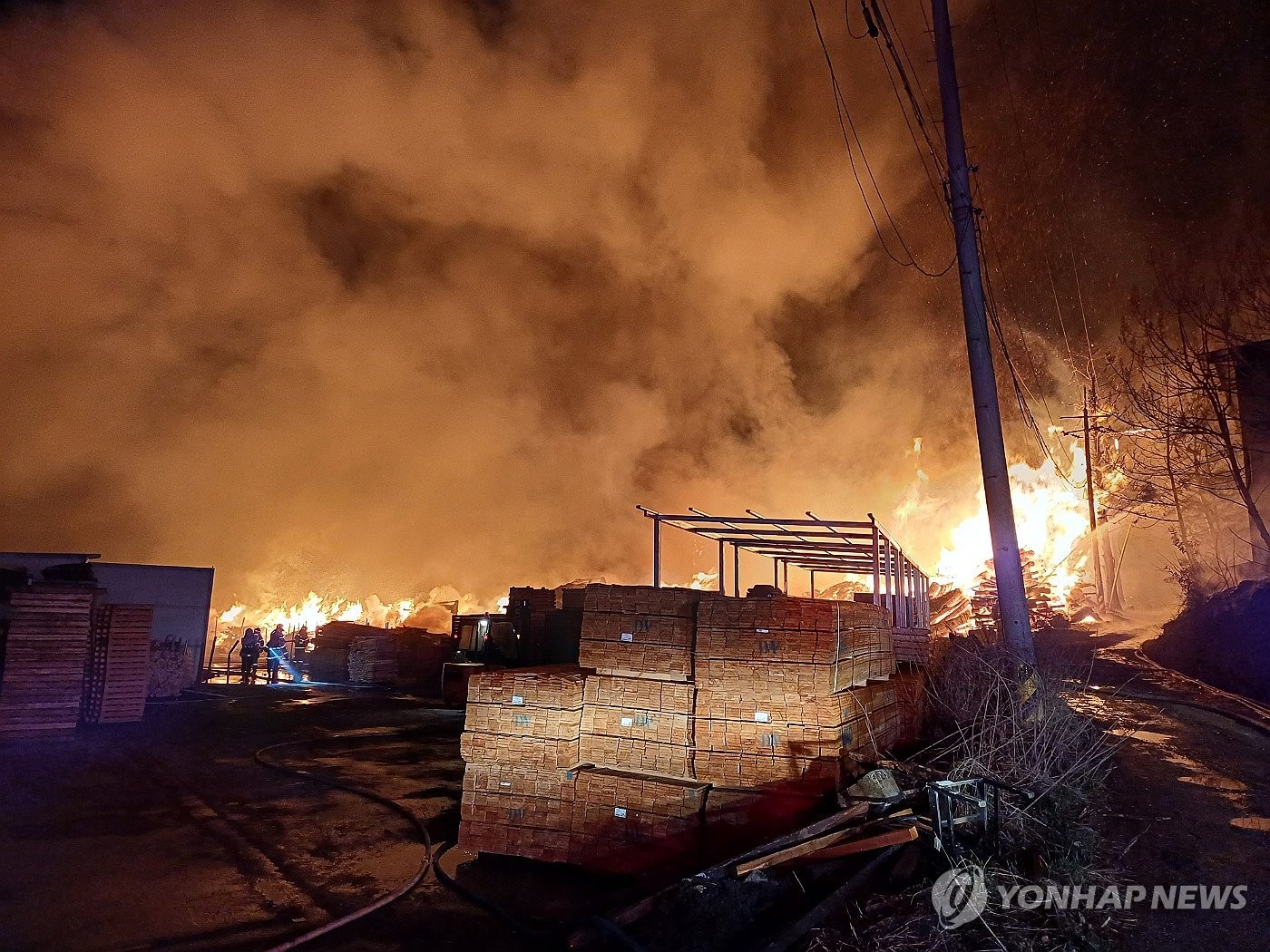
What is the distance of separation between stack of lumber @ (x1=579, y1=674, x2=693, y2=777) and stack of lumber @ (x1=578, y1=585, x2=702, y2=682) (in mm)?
129

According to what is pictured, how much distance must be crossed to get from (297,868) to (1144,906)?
6741 mm

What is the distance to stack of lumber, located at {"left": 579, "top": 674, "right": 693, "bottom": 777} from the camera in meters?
6.31

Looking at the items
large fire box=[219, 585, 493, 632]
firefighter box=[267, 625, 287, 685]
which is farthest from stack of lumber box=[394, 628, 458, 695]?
large fire box=[219, 585, 493, 632]

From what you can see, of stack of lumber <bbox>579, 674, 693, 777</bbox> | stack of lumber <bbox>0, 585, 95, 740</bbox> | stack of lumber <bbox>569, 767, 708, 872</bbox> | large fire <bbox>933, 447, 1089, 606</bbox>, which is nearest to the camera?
stack of lumber <bbox>569, 767, 708, 872</bbox>

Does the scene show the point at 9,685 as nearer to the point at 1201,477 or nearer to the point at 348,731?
the point at 348,731

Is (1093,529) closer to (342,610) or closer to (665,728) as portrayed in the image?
(665,728)

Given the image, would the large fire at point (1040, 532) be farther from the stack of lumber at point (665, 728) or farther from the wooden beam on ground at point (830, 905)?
the wooden beam on ground at point (830, 905)

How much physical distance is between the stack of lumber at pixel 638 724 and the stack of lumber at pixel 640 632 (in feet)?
0.42

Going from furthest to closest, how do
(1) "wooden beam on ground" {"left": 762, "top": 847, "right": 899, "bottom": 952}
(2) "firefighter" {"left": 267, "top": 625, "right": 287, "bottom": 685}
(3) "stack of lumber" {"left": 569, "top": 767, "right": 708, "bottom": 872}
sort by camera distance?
(2) "firefighter" {"left": 267, "top": 625, "right": 287, "bottom": 685}
(3) "stack of lumber" {"left": 569, "top": 767, "right": 708, "bottom": 872}
(1) "wooden beam on ground" {"left": 762, "top": 847, "right": 899, "bottom": 952}

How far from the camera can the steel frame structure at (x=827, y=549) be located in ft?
32.9

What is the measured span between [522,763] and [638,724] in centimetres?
123

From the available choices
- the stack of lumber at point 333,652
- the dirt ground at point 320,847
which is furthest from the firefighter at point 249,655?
the dirt ground at point 320,847

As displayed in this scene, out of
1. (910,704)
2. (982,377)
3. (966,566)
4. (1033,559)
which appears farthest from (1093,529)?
(910,704)

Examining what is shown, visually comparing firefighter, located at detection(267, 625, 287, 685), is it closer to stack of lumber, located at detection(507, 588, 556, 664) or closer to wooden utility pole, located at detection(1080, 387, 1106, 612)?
stack of lumber, located at detection(507, 588, 556, 664)
